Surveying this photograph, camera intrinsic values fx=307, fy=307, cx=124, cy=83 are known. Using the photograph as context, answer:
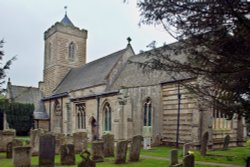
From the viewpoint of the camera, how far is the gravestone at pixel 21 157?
11.1 m

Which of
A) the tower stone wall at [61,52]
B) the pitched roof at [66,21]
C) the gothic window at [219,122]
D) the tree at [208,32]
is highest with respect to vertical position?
the pitched roof at [66,21]

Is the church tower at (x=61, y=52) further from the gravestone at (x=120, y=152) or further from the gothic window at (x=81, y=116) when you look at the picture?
the gravestone at (x=120, y=152)

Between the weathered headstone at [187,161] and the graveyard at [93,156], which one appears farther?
the graveyard at [93,156]

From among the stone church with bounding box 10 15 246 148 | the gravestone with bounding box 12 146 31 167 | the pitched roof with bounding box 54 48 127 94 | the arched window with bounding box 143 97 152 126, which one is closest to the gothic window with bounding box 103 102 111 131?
the stone church with bounding box 10 15 246 148

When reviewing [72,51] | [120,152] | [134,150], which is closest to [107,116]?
[134,150]

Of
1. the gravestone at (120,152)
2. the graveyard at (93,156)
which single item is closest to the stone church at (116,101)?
the graveyard at (93,156)

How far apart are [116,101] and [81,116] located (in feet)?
21.8

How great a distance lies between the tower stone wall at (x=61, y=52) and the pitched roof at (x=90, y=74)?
1.15 meters

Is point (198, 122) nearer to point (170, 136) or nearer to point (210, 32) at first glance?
point (170, 136)

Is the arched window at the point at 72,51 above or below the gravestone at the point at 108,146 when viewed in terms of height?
above

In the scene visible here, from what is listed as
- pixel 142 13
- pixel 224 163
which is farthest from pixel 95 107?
pixel 142 13

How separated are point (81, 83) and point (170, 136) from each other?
13.9 meters

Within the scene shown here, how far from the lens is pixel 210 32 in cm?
785

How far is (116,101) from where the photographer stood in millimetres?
24906
